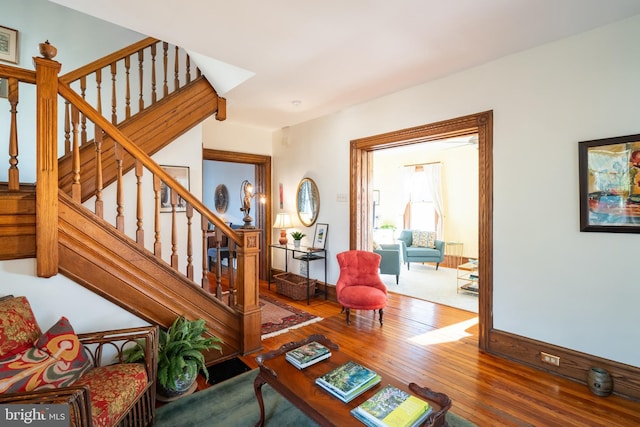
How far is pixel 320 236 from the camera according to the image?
492 cm

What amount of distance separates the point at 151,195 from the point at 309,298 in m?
2.60

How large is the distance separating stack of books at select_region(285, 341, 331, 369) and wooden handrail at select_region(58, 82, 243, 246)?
1234 millimetres

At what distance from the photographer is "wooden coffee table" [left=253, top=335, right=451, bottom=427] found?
4.62 ft

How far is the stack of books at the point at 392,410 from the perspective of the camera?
4.45 ft

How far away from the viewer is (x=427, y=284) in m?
5.63

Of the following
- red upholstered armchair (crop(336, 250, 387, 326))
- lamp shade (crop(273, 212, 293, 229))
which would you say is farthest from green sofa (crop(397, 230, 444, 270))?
red upholstered armchair (crop(336, 250, 387, 326))

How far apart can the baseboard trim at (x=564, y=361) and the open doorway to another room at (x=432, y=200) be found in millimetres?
3194

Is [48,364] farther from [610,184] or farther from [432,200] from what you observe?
[432,200]

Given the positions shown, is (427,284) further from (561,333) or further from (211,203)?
(211,203)

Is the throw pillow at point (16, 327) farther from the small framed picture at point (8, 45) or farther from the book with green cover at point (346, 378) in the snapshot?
the small framed picture at point (8, 45)

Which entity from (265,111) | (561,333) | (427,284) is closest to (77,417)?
(561,333)

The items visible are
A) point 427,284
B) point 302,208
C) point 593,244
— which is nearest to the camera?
point 593,244
